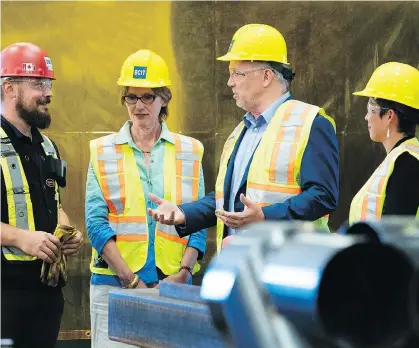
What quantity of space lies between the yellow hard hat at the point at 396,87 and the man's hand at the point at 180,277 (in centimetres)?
142

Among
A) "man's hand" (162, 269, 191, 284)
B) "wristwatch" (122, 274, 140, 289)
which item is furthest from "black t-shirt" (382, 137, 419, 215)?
"wristwatch" (122, 274, 140, 289)

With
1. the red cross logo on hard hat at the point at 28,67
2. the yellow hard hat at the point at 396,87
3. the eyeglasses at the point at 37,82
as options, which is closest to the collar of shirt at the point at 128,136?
the eyeglasses at the point at 37,82

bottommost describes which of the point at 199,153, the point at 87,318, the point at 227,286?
the point at 87,318

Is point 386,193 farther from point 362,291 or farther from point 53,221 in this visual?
point 362,291

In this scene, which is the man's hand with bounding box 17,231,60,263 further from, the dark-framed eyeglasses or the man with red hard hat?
the dark-framed eyeglasses

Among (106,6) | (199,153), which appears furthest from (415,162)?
(106,6)

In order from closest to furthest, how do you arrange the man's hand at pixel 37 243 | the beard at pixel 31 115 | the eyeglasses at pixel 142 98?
1. the man's hand at pixel 37 243
2. the beard at pixel 31 115
3. the eyeglasses at pixel 142 98

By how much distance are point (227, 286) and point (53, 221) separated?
437 cm

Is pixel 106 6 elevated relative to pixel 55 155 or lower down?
elevated

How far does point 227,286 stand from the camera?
1.12m

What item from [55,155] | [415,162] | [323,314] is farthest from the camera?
[55,155]

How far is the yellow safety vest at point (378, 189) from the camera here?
4523 millimetres

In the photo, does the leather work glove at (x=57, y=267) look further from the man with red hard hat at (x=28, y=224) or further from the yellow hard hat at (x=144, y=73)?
the yellow hard hat at (x=144, y=73)

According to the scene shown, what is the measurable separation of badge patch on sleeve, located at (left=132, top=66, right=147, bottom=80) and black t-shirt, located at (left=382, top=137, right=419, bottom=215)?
6.62 ft
